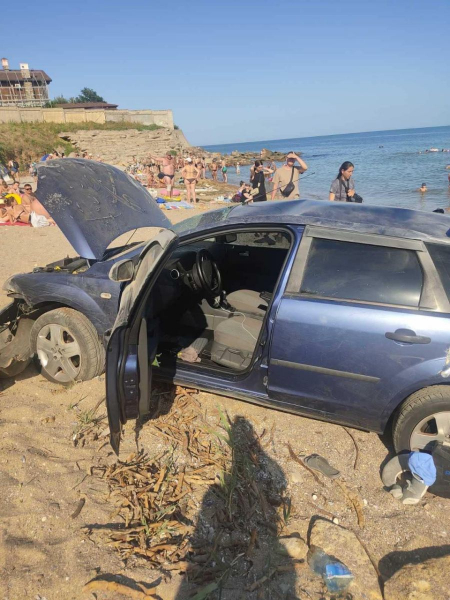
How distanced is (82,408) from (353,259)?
2.49 metres

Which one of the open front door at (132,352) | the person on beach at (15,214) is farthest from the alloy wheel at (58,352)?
the person on beach at (15,214)

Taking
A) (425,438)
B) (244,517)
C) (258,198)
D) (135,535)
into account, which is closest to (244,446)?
(244,517)

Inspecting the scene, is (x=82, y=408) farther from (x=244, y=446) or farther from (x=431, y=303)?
(x=431, y=303)

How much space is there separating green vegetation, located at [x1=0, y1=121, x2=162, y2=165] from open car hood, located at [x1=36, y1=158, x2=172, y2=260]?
90.0 ft

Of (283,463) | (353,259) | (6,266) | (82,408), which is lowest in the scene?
(283,463)

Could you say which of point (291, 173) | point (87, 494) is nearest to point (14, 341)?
point (87, 494)

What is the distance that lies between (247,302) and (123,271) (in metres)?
1.52

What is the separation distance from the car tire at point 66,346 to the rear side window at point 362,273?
1876mm

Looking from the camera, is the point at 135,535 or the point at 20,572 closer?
the point at 20,572

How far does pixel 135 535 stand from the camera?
2271mm

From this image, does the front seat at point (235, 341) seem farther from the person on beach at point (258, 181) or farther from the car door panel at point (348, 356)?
the person on beach at point (258, 181)

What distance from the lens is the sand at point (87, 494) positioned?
2.07 m

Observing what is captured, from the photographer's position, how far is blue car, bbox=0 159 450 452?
2.45 meters

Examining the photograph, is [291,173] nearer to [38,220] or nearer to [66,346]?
[66,346]
